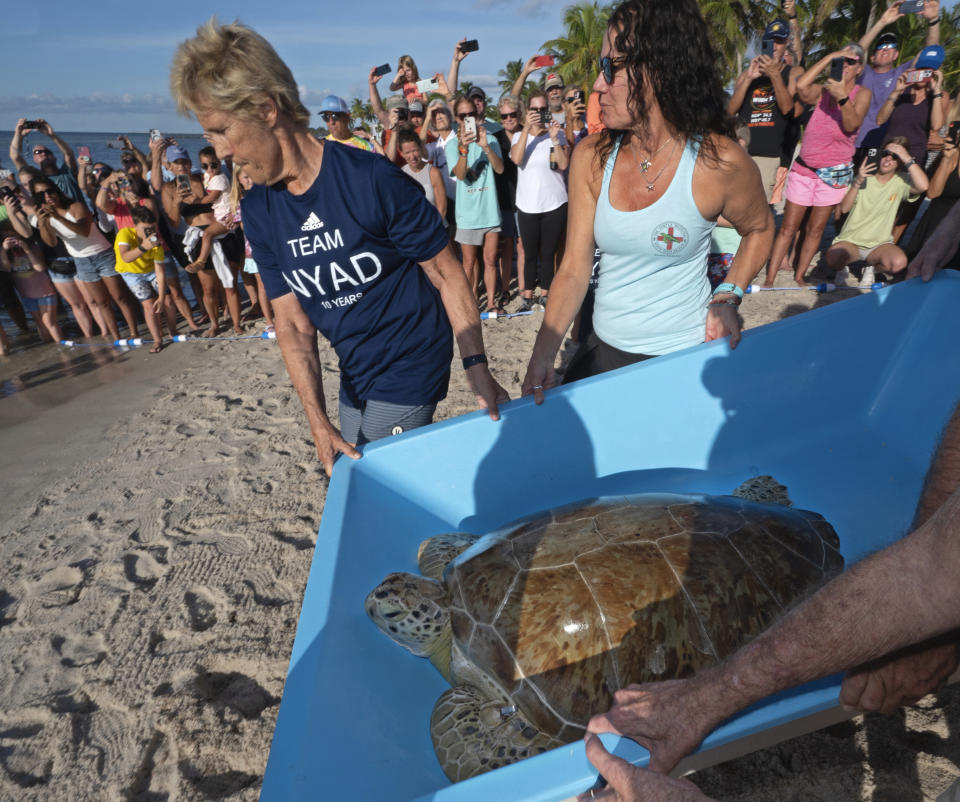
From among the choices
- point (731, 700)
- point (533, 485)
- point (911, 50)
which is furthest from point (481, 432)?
point (911, 50)

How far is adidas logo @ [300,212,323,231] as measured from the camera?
1.31 meters

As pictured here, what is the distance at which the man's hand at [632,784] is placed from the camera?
2.42 feet

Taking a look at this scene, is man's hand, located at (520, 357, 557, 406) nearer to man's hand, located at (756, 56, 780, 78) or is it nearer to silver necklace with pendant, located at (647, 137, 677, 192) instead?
silver necklace with pendant, located at (647, 137, 677, 192)

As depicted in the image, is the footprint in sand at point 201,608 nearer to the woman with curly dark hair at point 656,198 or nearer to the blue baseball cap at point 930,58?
the woman with curly dark hair at point 656,198

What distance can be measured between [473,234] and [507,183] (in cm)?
54

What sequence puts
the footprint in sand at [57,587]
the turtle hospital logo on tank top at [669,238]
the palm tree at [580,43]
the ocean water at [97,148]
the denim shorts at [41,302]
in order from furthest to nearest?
the palm tree at [580,43] < the ocean water at [97,148] < the denim shorts at [41,302] < the footprint in sand at [57,587] < the turtle hospital logo on tank top at [669,238]

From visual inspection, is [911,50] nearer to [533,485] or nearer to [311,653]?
[533,485]

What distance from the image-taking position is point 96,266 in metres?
4.84

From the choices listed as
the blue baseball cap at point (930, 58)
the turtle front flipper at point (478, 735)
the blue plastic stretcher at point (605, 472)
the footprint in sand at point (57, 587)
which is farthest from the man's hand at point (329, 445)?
the blue baseball cap at point (930, 58)

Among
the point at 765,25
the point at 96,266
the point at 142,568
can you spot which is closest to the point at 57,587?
the point at 142,568

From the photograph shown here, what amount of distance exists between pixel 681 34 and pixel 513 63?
28.2 meters

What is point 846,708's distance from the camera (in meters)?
0.96

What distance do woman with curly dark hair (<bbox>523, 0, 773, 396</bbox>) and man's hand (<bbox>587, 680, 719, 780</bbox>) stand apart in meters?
A: 0.91

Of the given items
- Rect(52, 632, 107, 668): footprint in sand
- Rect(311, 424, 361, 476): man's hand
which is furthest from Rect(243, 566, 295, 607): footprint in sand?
Rect(311, 424, 361, 476): man's hand
